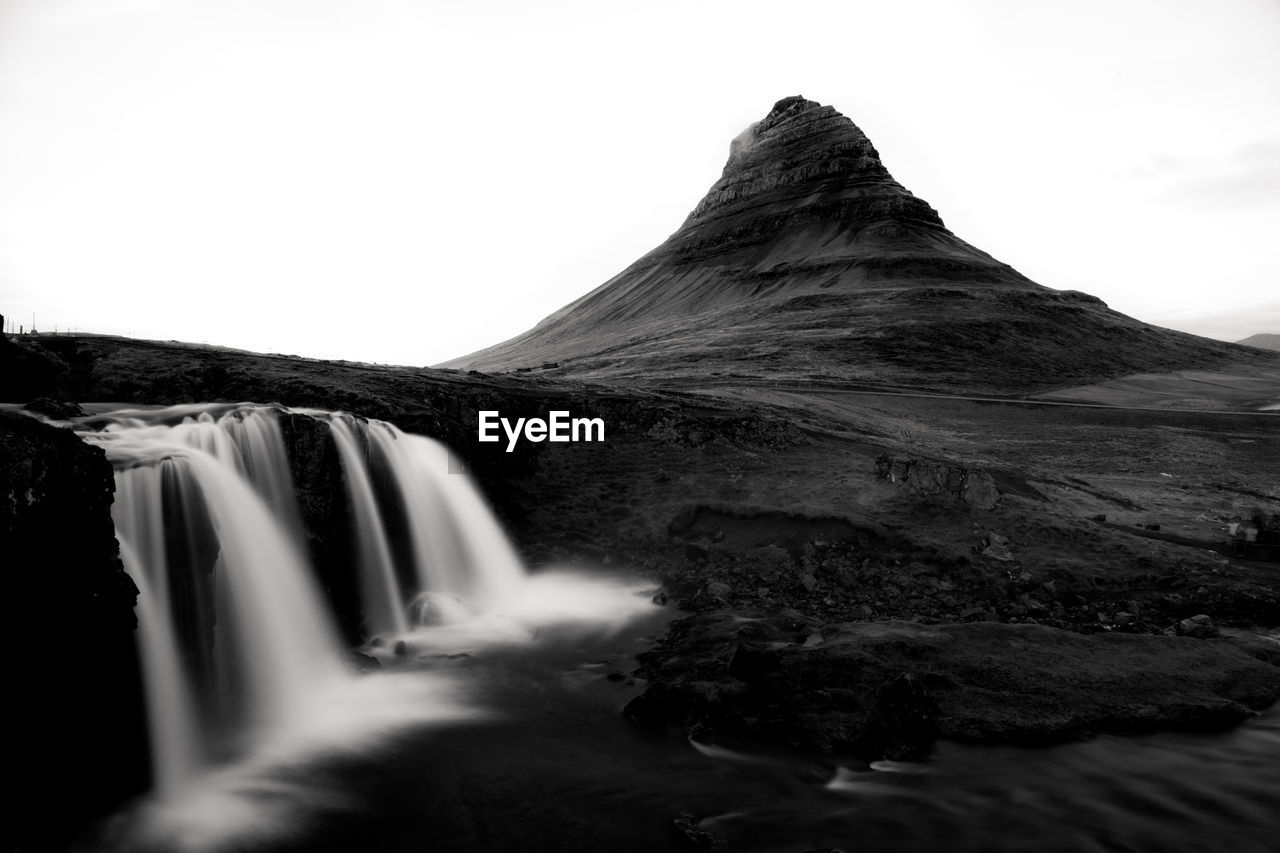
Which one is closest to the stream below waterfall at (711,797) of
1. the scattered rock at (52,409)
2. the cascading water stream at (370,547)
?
the cascading water stream at (370,547)

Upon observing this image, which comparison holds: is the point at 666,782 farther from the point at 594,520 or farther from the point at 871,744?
the point at 594,520

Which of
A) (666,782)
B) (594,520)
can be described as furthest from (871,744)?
(594,520)

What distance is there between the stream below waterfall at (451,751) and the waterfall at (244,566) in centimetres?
5

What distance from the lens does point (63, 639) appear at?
8.99 meters

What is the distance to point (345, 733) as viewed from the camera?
11891 mm

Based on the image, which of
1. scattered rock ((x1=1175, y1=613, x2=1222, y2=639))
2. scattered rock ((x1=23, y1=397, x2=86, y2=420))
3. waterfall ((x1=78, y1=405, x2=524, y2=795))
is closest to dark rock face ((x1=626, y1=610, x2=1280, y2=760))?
scattered rock ((x1=1175, y1=613, x2=1222, y2=639))

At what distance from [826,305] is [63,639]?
99469mm

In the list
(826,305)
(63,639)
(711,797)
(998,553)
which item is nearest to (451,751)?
(711,797)

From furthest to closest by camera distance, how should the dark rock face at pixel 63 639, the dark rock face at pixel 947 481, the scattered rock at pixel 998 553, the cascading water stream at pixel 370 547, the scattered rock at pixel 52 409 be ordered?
the dark rock face at pixel 947 481
the scattered rock at pixel 998 553
the cascading water stream at pixel 370 547
the scattered rock at pixel 52 409
the dark rock face at pixel 63 639

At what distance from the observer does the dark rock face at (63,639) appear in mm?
8398

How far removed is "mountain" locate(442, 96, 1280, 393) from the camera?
3049 inches

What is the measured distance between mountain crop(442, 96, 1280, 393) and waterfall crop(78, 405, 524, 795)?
1900 inches

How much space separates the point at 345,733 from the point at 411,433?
10.5 metres

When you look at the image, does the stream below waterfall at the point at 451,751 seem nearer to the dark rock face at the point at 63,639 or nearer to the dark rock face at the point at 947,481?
the dark rock face at the point at 63,639
